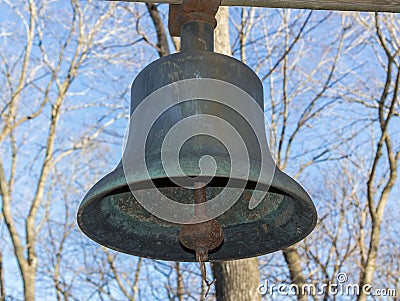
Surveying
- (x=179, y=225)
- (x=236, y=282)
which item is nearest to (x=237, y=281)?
(x=236, y=282)

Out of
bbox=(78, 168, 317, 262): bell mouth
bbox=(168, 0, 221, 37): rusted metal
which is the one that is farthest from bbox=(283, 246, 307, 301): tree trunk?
bbox=(168, 0, 221, 37): rusted metal

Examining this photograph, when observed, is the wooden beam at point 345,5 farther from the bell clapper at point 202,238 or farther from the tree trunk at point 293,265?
the tree trunk at point 293,265

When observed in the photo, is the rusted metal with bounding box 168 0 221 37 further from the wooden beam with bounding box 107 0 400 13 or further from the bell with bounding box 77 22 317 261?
the wooden beam with bounding box 107 0 400 13

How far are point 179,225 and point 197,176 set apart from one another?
0.37 metres

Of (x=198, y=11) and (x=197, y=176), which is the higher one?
(x=198, y=11)

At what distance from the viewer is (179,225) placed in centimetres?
198

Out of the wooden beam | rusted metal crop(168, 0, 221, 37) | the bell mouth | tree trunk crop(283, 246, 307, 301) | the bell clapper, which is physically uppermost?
tree trunk crop(283, 246, 307, 301)

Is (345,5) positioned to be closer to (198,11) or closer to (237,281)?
(198,11)

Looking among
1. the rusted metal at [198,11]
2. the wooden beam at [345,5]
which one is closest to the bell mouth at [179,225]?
the rusted metal at [198,11]

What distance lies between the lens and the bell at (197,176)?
5.60ft

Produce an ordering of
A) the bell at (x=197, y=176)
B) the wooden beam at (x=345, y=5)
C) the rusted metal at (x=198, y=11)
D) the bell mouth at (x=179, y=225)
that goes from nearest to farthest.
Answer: the bell at (x=197, y=176) < the bell mouth at (x=179, y=225) < the rusted metal at (x=198, y=11) < the wooden beam at (x=345, y=5)

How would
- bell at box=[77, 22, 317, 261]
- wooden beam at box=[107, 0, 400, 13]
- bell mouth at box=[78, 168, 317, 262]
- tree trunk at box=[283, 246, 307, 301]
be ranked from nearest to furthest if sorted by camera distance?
bell at box=[77, 22, 317, 261], bell mouth at box=[78, 168, 317, 262], wooden beam at box=[107, 0, 400, 13], tree trunk at box=[283, 246, 307, 301]

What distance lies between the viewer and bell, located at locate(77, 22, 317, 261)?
5.60 ft

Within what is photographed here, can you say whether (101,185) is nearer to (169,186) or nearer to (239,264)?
(169,186)
